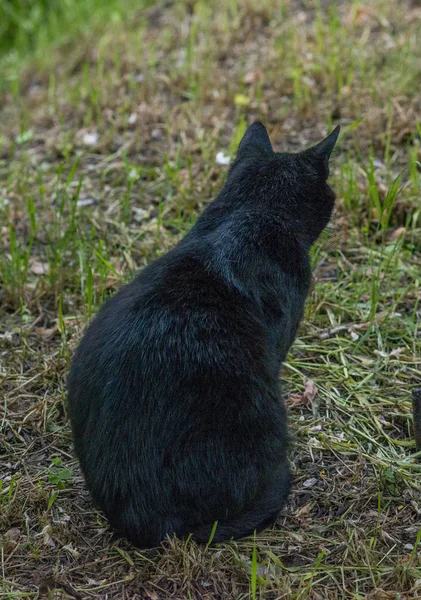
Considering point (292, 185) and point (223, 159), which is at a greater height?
point (292, 185)

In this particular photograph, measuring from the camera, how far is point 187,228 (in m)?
3.93

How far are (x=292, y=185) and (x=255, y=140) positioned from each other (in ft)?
1.14

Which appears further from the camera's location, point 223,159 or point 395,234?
point 223,159

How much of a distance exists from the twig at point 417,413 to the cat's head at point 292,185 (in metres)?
0.62

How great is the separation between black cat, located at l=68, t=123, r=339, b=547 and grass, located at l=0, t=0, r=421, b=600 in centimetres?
14

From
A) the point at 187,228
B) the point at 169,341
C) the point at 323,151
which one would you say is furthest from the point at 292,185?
the point at 187,228

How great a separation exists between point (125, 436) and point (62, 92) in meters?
3.83

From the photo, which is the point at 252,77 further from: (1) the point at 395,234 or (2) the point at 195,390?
(2) the point at 195,390

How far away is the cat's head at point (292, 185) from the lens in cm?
Answer: 273

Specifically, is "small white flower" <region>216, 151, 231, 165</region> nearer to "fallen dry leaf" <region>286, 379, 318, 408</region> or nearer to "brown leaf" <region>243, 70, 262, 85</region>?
"brown leaf" <region>243, 70, 262, 85</region>

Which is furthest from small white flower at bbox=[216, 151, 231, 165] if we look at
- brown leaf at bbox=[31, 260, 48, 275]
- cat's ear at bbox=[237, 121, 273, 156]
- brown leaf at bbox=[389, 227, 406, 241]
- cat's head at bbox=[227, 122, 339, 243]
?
cat's head at bbox=[227, 122, 339, 243]

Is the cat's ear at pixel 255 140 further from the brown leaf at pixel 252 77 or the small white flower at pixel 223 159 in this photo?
the brown leaf at pixel 252 77

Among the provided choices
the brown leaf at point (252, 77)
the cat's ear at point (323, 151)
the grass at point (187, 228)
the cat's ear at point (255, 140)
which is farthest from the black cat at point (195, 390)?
the brown leaf at point (252, 77)

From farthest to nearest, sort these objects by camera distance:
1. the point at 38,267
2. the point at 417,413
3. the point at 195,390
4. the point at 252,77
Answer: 1. the point at 252,77
2. the point at 38,267
3. the point at 417,413
4. the point at 195,390
